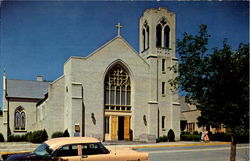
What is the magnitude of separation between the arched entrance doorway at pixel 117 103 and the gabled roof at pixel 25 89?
16.1 m

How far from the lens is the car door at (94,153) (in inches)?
392

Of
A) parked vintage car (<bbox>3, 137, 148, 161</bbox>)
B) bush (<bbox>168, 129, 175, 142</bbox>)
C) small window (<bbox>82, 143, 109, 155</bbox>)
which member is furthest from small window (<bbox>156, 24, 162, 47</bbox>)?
small window (<bbox>82, 143, 109, 155</bbox>)

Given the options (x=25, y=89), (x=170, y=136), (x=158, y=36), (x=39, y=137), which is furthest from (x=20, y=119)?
(x=158, y=36)

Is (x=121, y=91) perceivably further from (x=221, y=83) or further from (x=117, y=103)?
(x=221, y=83)

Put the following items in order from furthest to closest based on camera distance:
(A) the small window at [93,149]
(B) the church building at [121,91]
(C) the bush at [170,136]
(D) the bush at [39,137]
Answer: (C) the bush at [170,136]
(B) the church building at [121,91]
(D) the bush at [39,137]
(A) the small window at [93,149]

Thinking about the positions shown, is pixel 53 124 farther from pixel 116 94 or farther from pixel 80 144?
pixel 80 144

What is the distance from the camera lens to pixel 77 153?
32.6ft

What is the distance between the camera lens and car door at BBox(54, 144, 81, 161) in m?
9.66

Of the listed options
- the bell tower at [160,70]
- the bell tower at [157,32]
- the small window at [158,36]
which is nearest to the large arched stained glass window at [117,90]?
the bell tower at [160,70]

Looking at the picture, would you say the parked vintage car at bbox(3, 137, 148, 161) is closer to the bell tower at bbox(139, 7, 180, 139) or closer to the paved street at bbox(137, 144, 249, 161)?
the paved street at bbox(137, 144, 249, 161)

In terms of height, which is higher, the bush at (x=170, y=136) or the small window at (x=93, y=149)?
the small window at (x=93, y=149)

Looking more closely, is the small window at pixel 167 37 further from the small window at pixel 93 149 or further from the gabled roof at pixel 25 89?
the small window at pixel 93 149

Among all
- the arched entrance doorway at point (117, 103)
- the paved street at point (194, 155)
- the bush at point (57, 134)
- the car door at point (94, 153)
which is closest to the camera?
the car door at point (94, 153)

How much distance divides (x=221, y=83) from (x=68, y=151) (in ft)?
21.7
